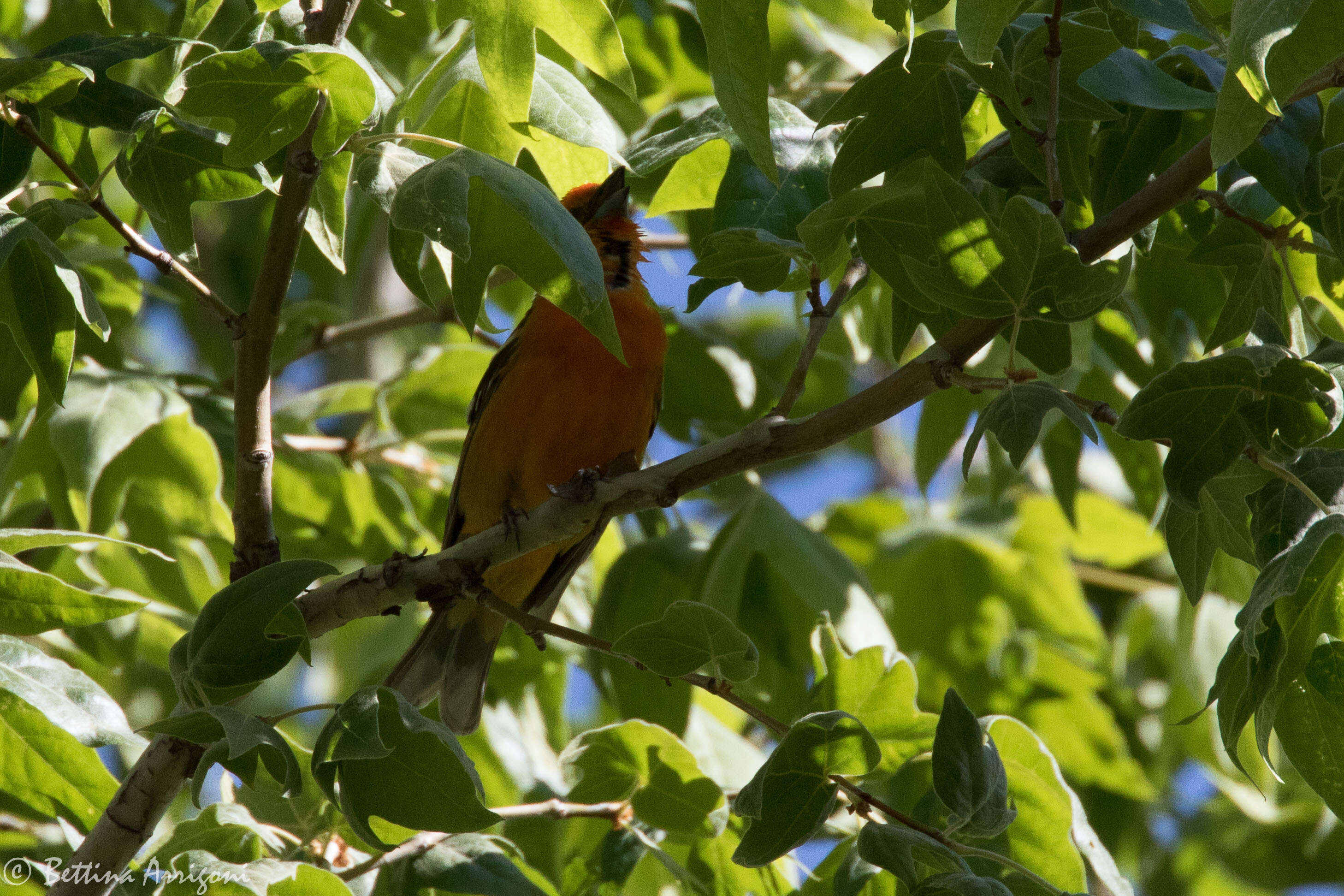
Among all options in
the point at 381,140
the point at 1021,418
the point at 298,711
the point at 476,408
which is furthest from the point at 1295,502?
the point at 476,408

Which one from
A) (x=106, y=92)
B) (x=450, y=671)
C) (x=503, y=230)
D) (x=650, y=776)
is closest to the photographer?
(x=503, y=230)

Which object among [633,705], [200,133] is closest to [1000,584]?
[633,705]

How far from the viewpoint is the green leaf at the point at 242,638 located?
7.04 feet

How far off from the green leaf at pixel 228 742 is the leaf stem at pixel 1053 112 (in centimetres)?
138

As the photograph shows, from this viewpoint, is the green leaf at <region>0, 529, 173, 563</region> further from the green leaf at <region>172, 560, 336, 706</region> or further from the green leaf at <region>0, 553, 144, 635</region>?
the green leaf at <region>172, 560, 336, 706</region>

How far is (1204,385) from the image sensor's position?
1.96m

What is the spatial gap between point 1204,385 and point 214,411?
3.09m

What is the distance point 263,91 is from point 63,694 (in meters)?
1.28

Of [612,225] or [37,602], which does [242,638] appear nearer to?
[37,602]

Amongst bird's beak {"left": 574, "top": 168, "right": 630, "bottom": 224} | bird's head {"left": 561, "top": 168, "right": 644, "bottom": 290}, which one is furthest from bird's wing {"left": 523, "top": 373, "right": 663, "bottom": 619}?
bird's beak {"left": 574, "top": 168, "right": 630, "bottom": 224}

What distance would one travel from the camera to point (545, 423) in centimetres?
454

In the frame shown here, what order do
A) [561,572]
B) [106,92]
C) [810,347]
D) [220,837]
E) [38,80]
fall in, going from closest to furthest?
1. [38,80]
2. [106,92]
3. [810,347]
4. [220,837]
5. [561,572]

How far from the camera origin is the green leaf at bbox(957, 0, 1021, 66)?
5.78 feet

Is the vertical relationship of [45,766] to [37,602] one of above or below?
below
